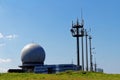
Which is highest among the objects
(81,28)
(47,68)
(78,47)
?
(81,28)

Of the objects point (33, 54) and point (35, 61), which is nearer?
point (33, 54)

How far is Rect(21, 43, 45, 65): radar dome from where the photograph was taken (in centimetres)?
9488

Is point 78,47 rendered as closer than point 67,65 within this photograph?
Yes

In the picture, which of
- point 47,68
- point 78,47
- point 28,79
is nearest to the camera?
point 28,79

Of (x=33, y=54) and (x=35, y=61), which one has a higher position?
(x=33, y=54)

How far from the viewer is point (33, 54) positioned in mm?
95000

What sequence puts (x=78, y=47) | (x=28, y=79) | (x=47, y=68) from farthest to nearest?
(x=47, y=68), (x=78, y=47), (x=28, y=79)

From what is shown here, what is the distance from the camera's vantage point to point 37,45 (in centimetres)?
9788

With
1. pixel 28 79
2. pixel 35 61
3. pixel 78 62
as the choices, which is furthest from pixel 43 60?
pixel 28 79

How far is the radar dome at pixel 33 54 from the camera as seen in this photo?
94875 mm

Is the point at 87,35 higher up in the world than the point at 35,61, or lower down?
higher up

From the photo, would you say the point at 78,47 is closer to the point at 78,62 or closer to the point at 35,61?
the point at 78,62

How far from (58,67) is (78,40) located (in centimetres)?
1362

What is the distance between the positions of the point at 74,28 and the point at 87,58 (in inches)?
407
